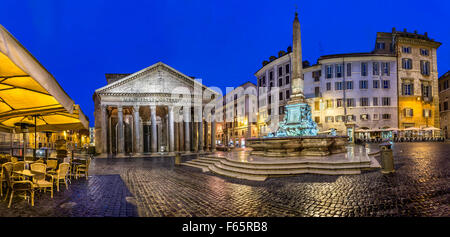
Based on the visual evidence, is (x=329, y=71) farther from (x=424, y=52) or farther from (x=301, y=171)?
(x=301, y=171)

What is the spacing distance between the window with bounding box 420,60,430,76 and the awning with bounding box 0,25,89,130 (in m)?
48.6

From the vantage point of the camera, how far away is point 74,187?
766 centimetres

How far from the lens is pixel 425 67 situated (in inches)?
1506

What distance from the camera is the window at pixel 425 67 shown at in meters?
37.9

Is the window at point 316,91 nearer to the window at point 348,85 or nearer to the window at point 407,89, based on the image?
the window at point 348,85

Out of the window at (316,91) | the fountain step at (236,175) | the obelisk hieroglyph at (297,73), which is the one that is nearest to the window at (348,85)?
the window at (316,91)

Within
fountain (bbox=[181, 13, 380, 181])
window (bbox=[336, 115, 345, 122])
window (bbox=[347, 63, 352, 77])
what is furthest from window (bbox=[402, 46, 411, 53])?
fountain (bbox=[181, 13, 380, 181])

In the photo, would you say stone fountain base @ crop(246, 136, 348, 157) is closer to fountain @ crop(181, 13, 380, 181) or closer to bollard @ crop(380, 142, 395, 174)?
fountain @ crop(181, 13, 380, 181)

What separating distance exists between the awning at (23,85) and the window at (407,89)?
44.5 metres

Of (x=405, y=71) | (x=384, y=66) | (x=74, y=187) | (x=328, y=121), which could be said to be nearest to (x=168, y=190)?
(x=74, y=187)

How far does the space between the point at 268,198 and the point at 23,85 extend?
18.8 feet

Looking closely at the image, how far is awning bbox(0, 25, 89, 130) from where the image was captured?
2814 millimetres

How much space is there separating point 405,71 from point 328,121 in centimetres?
1439
